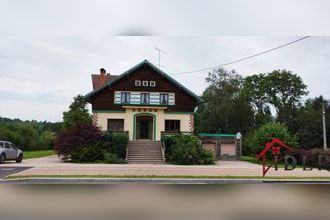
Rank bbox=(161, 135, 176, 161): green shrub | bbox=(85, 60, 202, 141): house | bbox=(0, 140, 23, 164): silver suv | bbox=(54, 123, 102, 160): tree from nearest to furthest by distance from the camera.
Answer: bbox=(0, 140, 23, 164): silver suv → bbox=(54, 123, 102, 160): tree → bbox=(161, 135, 176, 161): green shrub → bbox=(85, 60, 202, 141): house

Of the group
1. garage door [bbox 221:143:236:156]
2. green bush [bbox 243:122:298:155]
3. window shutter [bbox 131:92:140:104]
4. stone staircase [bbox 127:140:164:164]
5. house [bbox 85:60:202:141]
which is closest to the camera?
stone staircase [bbox 127:140:164:164]

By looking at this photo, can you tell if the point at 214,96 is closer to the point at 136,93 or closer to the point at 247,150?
the point at 247,150

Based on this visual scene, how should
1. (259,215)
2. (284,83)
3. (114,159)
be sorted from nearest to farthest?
(259,215) → (114,159) → (284,83)

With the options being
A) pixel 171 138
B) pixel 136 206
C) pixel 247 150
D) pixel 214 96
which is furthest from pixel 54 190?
pixel 214 96

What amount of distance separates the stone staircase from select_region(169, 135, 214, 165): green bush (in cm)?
126

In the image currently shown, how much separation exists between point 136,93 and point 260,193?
23.8m

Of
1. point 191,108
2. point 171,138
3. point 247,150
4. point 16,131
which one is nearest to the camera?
point 171,138

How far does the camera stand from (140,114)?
3441 cm

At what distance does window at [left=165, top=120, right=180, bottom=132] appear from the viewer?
34.9m

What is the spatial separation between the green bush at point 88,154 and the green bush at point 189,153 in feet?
16.7

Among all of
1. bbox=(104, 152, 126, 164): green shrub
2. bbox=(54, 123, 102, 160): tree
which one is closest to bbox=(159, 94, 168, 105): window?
bbox=(54, 123, 102, 160): tree

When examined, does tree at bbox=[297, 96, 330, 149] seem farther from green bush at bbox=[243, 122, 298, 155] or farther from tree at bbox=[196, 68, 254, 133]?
green bush at bbox=[243, 122, 298, 155]

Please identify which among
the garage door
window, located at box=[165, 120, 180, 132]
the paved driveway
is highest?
window, located at box=[165, 120, 180, 132]

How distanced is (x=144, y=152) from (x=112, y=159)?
3511 mm
